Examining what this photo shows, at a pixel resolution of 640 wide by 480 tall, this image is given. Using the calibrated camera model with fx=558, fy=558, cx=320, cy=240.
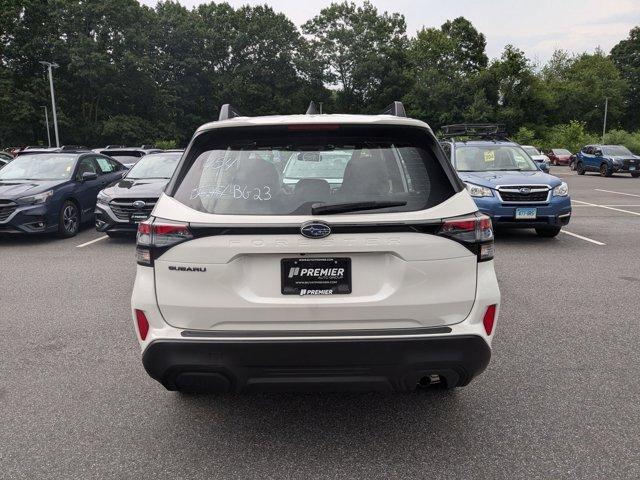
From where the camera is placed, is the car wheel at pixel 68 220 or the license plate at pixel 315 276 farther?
the car wheel at pixel 68 220

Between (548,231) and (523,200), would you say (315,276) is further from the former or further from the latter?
(548,231)

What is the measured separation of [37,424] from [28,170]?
8819 mm

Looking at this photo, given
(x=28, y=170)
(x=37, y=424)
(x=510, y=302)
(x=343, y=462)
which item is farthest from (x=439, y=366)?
(x=28, y=170)

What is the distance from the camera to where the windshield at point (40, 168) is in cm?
1053

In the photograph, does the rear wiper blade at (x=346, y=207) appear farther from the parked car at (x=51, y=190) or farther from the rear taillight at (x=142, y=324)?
the parked car at (x=51, y=190)

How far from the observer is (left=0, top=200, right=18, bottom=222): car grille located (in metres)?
9.32

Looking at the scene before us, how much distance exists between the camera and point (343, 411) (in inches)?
132

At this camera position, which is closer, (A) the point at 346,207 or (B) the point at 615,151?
(A) the point at 346,207

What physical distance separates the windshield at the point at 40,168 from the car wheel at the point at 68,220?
2.07 ft

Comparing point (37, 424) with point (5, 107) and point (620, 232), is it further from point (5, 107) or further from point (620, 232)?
point (5, 107)

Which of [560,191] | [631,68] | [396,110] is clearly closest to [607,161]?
[560,191]

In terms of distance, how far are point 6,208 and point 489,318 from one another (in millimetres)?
8995

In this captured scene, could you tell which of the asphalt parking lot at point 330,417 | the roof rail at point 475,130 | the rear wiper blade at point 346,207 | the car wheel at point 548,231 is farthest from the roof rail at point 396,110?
the roof rail at point 475,130

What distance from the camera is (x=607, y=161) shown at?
28234 mm
